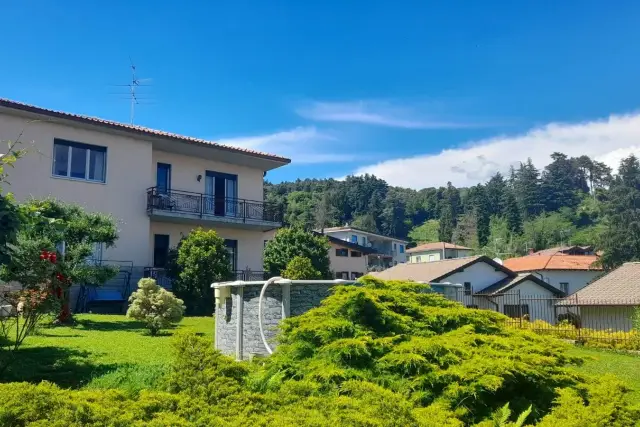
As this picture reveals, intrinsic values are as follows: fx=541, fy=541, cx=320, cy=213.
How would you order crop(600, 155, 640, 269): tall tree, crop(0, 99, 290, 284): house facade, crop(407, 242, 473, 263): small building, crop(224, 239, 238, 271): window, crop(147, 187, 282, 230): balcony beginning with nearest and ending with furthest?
crop(0, 99, 290, 284): house facade, crop(147, 187, 282, 230): balcony, crop(224, 239, 238, 271): window, crop(600, 155, 640, 269): tall tree, crop(407, 242, 473, 263): small building

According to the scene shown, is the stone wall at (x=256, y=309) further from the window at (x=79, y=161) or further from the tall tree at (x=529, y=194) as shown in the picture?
the tall tree at (x=529, y=194)

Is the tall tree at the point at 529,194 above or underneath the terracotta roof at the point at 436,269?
above

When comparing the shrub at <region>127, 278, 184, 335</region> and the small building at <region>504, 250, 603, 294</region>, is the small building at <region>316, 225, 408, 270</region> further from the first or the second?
the shrub at <region>127, 278, 184, 335</region>

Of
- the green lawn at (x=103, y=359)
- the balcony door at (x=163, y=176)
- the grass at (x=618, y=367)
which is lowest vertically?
the grass at (x=618, y=367)

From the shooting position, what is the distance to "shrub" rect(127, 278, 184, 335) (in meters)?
12.9

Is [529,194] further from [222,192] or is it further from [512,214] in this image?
[222,192]

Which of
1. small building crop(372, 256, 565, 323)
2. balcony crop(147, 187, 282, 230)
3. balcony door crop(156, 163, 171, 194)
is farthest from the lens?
small building crop(372, 256, 565, 323)

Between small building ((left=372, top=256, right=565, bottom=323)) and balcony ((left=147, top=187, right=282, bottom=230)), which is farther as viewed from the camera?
small building ((left=372, top=256, right=565, bottom=323))

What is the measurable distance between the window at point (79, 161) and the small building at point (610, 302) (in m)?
20.5

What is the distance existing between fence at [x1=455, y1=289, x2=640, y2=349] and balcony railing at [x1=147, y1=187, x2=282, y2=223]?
32.6 feet

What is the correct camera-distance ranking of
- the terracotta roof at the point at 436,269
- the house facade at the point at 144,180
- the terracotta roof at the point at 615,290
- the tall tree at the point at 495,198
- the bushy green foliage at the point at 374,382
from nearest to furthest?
the bushy green foliage at the point at 374,382, the house facade at the point at 144,180, the terracotta roof at the point at 615,290, the terracotta roof at the point at 436,269, the tall tree at the point at 495,198

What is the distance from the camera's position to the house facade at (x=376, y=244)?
58625 mm

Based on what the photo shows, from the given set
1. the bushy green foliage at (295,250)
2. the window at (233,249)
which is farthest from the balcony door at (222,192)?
the bushy green foliage at (295,250)

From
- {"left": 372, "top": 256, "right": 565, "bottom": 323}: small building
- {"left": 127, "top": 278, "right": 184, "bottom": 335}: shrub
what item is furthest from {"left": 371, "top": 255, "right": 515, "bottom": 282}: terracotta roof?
{"left": 127, "top": 278, "right": 184, "bottom": 335}: shrub
